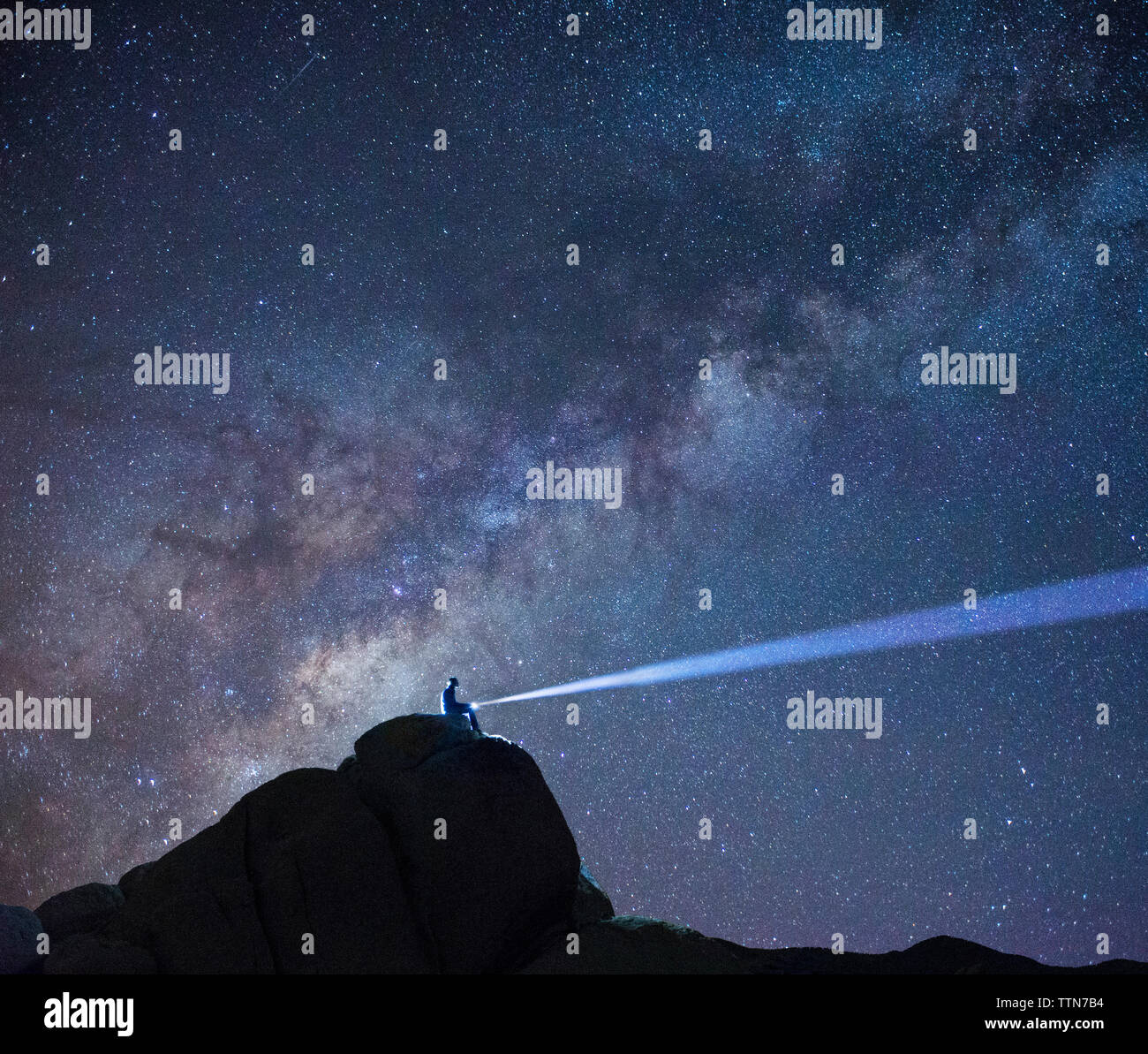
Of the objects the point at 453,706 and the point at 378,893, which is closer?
the point at 378,893

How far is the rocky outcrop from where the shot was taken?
1470 centimetres

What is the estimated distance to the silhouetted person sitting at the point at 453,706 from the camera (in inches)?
706

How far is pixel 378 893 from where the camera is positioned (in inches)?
601

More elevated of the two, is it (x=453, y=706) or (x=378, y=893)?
(x=453, y=706)

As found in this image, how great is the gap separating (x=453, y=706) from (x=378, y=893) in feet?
12.7

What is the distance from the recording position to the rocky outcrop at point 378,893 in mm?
14703

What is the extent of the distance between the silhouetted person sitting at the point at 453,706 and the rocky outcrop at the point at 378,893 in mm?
769

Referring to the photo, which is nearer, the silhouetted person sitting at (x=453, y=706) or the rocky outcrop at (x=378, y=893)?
the rocky outcrop at (x=378, y=893)

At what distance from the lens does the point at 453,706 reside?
709 inches

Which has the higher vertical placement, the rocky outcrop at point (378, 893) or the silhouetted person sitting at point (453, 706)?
the silhouetted person sitting at point (453, 706)

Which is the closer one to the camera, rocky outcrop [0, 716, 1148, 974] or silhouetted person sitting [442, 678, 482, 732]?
rocky outcrop [0, 716, 1148, 974]

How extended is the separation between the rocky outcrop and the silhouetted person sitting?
2.52 ft
